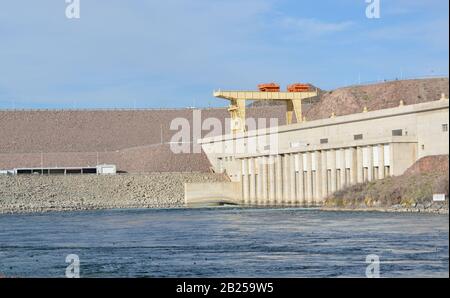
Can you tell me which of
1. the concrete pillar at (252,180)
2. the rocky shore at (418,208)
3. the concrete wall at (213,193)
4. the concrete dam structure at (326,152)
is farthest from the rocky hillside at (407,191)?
the concrete wall at (213,193)

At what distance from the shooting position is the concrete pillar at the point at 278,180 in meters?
75.1

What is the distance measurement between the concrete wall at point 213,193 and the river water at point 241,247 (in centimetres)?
3357

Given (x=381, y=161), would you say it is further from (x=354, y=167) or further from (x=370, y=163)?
(x=354, y=167)

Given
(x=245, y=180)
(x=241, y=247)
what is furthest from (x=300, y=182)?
(x=241, y=247)

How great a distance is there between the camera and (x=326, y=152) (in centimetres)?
6800

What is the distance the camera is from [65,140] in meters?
117

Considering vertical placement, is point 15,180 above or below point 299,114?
below

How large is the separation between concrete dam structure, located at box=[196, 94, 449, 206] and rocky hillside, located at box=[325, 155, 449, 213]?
5.64ft

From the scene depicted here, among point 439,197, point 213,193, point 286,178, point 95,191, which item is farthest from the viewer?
point 95,191

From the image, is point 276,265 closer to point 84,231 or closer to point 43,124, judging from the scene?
point 84,231

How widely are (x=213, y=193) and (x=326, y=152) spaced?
57.9ft

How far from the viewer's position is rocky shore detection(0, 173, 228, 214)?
79.7m
